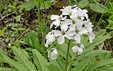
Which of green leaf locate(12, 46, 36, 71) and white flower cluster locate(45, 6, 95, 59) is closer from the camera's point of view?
white flower cluster locate(45, 6, 95, 59)

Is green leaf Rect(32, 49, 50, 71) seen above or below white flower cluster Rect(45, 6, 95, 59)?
below

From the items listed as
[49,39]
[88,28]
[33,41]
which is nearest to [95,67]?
[88,28]

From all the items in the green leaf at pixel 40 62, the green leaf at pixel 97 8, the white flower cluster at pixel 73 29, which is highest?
the white flower cluster at pixel 73 29

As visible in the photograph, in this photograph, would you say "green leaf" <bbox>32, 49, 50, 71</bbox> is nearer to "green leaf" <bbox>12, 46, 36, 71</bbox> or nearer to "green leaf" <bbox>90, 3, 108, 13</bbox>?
"green leaf" <bbox>12, 46, 36, 71</bbox>

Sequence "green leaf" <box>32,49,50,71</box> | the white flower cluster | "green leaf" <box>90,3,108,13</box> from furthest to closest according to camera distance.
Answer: "green leaf" <box>90,3,108,13</box> → "green leaf" <box>32,49,50,71</box> → the white flower cluster

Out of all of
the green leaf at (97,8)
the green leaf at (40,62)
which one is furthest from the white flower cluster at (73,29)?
the green leaf at (97,8)

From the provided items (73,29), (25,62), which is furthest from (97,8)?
(25,62)

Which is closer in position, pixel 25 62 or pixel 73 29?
pixel 73 29

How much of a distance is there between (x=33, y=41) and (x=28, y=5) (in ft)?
2.57

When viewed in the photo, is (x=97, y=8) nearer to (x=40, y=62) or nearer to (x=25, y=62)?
(x=40, y=62)

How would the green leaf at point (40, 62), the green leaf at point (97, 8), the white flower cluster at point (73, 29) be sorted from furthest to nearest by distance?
the green leaf at point (97, 8)
the green leaf at point (40, 62)
the white flower cluster at point (73, 29)

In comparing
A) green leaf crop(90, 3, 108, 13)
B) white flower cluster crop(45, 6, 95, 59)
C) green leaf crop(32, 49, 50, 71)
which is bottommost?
green leaf crop(32, 49, 50, 71)

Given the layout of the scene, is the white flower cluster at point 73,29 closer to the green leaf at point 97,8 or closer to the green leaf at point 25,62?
the green leaf at point 25,62

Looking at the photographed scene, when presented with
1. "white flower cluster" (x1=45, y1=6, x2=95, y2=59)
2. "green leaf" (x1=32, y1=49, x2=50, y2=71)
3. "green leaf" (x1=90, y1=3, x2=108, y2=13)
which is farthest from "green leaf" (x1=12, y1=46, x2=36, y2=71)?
"green leaf" (x1=90, y1=3, x2=108, y2=13)
